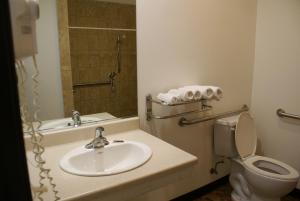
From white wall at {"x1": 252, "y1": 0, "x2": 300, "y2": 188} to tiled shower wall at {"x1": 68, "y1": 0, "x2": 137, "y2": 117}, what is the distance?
146 cm

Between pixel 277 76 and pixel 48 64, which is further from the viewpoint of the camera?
pixel 277 76

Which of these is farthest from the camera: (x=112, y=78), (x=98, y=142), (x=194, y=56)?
(x=194, y=56)

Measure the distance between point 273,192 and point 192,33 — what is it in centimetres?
142

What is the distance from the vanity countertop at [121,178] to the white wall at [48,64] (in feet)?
0.81

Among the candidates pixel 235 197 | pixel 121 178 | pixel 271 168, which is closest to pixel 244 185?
pixel 235 197

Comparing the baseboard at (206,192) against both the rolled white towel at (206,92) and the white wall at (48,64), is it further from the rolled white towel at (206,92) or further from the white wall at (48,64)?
the white wall at (48,64)

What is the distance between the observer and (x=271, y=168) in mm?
2061

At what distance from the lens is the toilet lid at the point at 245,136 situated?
207 cm

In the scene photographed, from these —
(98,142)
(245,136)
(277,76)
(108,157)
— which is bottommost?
(245,136)

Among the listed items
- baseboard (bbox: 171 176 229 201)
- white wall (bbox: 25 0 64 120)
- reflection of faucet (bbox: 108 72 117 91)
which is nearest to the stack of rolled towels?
reflection of faucet (bbox: 108 72 117 91)

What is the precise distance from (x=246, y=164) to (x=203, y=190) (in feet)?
1.78

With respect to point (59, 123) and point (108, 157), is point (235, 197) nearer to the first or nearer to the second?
point (108, 157)

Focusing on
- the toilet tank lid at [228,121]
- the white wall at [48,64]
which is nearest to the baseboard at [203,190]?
the toilet tank lid at [228,121]

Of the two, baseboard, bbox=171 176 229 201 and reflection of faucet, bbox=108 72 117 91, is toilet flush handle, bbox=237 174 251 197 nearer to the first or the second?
baseboard, bbox=171 176 229 201
